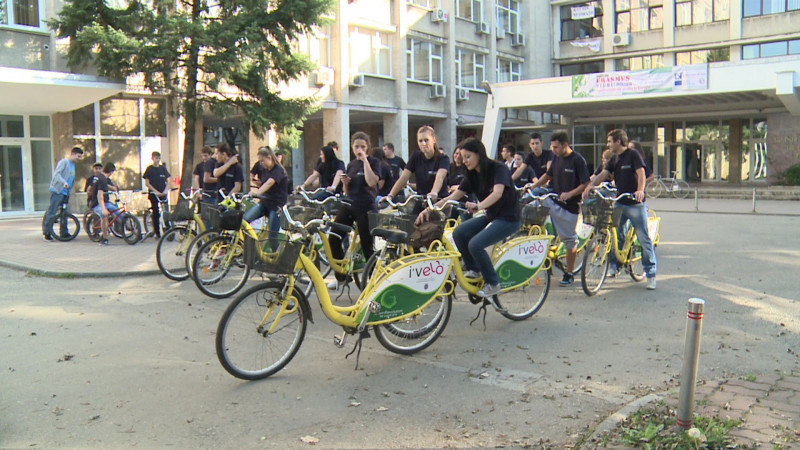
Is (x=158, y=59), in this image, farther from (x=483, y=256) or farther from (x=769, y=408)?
(x=769, y=408)

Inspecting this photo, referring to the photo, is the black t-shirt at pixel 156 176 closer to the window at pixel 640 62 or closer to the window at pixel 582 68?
the window at pixel 640 62

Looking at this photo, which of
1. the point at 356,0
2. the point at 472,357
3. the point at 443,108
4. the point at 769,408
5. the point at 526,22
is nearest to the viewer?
the point at 769,408

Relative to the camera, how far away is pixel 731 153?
37.9 metres

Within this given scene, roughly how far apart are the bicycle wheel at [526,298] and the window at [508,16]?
1284 inches

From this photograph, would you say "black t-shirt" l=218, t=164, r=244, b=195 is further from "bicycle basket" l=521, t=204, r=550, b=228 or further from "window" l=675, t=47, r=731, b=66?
"window" l=675, t=47, r=731, b=66

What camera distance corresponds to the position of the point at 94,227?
46.3 ft

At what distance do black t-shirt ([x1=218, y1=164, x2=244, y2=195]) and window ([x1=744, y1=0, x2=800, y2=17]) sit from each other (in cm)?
3352

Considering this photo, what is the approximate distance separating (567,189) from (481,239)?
2772 millimetres

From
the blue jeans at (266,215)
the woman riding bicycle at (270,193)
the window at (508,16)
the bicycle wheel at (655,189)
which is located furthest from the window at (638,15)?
the blue jeans at (266,215)

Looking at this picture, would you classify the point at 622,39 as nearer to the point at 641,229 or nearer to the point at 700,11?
the point at 700,11

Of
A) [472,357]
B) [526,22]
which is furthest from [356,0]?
[472,357]

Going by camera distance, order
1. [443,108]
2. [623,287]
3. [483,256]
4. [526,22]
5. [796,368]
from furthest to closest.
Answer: [526,22] → [443,108] → [623,287] → [483,256] → [796,368]

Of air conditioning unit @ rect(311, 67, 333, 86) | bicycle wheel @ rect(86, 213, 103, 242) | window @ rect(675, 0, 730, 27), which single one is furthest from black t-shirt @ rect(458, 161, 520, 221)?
window @ rect(675, 0, 730, 27)

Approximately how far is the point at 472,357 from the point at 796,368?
2500 millimetres
